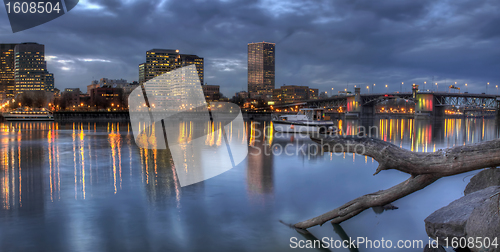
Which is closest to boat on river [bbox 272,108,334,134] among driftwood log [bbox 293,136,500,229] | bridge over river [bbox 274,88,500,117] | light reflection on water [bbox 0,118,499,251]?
light reflection on water [bbox 0,118,499,251]

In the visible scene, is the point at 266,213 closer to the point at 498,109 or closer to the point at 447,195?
the point at 447,195

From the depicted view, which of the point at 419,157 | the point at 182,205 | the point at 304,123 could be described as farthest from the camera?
the point at 304,123

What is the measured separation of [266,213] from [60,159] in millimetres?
15673

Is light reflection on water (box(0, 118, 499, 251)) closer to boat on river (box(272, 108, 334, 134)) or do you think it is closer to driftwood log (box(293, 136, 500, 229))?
driftwood log (box(293, 136, 500, 229))

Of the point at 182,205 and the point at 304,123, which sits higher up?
the point at 304,123

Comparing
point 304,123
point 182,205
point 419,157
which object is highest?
point 419,157

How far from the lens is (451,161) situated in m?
5.75

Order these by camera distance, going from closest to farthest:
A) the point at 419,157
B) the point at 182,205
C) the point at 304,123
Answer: the point at 419,157
the point at 182,205
the point at 304,123

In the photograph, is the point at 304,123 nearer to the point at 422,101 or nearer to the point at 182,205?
the point at 182,205

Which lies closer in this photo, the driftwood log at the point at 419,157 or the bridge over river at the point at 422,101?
the driftwood log at the point at 419,157

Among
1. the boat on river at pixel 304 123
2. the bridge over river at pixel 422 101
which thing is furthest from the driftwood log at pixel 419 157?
the bridge over river at pixel 422 101

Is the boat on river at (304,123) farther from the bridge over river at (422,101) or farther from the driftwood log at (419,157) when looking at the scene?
the bridge over river at (422,101)

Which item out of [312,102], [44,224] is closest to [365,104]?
[312,102]

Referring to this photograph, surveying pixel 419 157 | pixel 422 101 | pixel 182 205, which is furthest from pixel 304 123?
pixel 422 101
